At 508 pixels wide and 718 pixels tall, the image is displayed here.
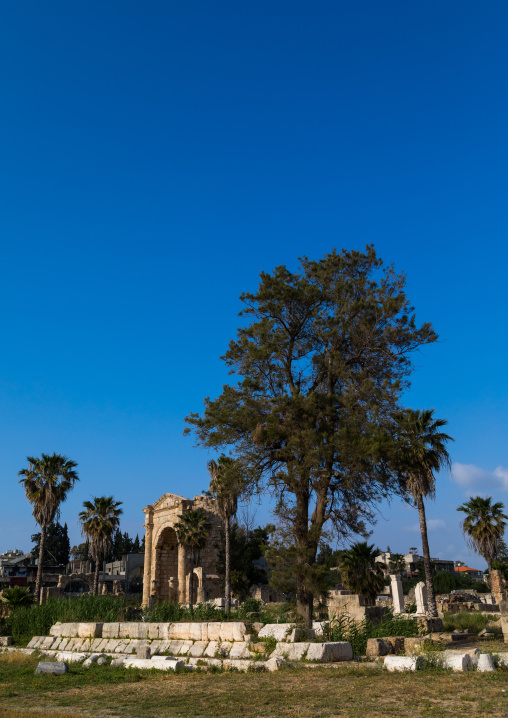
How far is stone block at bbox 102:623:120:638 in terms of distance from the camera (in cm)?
1628

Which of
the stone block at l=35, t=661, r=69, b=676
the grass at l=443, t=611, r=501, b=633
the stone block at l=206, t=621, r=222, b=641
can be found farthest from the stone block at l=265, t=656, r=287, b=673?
the grass at l=443, t=611, r=501, b=633

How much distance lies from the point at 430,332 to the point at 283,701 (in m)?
12.3

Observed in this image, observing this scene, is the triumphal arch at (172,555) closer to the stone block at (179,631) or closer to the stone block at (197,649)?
the stone block at (179,631)

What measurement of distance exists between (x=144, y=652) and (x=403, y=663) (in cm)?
664

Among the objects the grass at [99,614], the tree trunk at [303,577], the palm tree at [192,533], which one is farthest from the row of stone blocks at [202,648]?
the palm tree at [192,533]

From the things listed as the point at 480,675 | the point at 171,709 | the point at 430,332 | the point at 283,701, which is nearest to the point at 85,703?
the point at 171,709

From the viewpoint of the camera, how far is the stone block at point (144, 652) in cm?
1387

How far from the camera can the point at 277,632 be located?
1307 cm

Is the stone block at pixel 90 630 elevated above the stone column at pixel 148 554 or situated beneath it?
situated beneath

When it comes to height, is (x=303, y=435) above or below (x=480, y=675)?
above

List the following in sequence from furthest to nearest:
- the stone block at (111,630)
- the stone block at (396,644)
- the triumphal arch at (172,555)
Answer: the triumphal arch at (172,555) → the stone block at (111,630) → the stone block at (396,644)

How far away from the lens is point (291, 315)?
18.7 metres

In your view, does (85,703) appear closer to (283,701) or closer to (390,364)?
(283,701)

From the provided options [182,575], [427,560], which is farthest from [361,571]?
[182,575]
